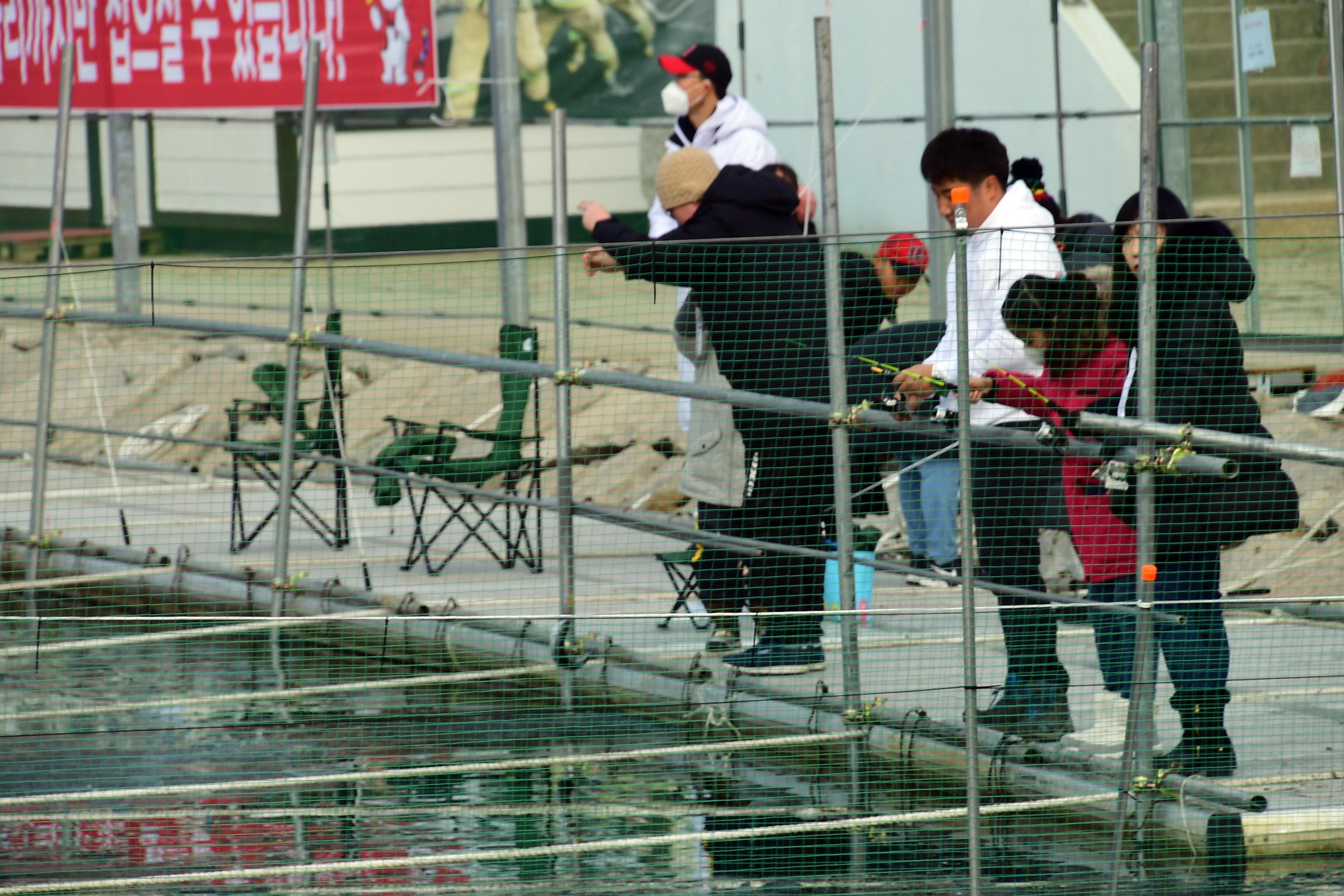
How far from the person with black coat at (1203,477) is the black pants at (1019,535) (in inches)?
15.6

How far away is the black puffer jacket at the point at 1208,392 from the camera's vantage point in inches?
219

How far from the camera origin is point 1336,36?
945 cm

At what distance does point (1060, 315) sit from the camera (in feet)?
19.1

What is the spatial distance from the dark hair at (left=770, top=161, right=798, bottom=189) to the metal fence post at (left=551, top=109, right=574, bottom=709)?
0.93 m

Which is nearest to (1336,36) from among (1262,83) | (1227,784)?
(1262,83)

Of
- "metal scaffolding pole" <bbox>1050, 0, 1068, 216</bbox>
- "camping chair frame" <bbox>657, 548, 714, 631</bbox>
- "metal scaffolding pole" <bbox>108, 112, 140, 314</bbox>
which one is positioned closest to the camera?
"camping chair frame" <bbox>657, 548, 714, 631</bbox>

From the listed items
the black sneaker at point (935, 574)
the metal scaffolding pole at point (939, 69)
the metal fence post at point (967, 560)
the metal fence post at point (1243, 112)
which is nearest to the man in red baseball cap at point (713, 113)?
the black sneaker at point (935, 574)

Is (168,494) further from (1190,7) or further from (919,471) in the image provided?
(1190,7)

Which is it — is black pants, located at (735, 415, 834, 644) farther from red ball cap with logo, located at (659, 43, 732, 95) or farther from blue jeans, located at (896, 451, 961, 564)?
red ball cap with logo, located at (659, 43, 732, 95)

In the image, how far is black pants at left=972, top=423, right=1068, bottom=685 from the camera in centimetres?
595

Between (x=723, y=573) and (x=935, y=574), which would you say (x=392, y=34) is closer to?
(x=723, y=573)

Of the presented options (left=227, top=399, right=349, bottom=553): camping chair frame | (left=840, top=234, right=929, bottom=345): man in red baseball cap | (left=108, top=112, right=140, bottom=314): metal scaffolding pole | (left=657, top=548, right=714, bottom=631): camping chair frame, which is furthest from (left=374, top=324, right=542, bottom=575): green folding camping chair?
(left=108, top=112, right=140, bottom=314): metal scaffolding pole

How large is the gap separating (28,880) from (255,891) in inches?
27.6

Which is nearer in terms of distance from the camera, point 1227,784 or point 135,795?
point 1227,784
